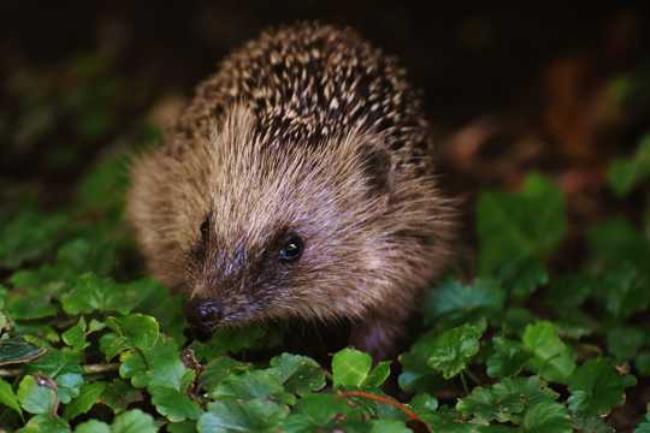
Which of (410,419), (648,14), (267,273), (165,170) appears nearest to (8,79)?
(165,170)

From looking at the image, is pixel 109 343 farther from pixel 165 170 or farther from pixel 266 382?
pixel 165 170

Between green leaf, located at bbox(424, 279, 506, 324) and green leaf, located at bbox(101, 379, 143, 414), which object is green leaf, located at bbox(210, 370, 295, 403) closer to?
green leaf, located at bbox(101, 379, 143, 414)

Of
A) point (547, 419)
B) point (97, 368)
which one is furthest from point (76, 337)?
point (547, 419)

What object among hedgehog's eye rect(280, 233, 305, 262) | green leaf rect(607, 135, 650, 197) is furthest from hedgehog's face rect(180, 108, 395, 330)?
green leaf rect(607, 135, 650, 197)

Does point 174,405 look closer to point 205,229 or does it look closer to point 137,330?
point 137,330

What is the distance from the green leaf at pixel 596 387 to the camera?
2734 mm

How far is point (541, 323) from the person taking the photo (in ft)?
9.90

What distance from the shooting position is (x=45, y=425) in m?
2.45

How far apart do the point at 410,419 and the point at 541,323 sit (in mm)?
668

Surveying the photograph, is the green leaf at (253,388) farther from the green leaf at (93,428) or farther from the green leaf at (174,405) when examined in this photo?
the green leaf at (93,428)

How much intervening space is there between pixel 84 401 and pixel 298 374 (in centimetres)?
56

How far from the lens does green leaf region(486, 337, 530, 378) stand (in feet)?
9.36

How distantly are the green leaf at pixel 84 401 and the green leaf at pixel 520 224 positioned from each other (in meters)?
1.81

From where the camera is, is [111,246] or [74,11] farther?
[74,11]
